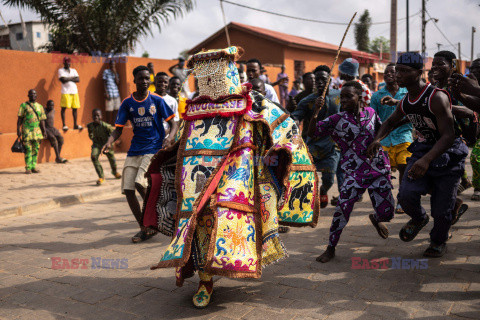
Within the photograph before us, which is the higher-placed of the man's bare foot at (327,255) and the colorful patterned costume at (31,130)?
the colorful patterned costume at (31,130)

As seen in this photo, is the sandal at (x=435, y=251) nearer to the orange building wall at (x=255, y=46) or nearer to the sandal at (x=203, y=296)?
the sandal at (x=203, y=296)

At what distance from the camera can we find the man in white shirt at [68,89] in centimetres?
1334

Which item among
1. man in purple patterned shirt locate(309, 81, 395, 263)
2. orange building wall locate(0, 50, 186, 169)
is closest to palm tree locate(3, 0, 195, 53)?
orange building wall locate(0, 50, 186, 169)

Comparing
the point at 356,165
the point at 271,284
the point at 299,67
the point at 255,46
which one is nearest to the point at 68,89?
the point at 356,165

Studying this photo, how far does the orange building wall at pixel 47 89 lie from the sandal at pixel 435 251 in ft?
32.9

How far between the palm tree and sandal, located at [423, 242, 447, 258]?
1420cm

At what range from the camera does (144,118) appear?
227 inches

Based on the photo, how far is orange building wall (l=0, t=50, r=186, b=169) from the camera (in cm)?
1211

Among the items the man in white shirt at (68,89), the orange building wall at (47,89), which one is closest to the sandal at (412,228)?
the orange building wall at (47,89)

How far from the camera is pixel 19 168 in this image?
11.6m

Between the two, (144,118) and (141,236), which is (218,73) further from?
(141,236)

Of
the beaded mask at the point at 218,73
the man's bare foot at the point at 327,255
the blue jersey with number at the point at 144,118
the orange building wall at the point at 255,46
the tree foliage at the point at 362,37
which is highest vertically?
the tree foliage at the point at 362,37

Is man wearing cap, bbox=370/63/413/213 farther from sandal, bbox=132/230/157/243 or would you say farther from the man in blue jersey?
sandal, bbox=132/230/157/243

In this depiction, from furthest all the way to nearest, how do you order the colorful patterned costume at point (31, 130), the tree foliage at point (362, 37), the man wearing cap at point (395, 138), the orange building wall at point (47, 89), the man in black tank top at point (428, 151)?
the tree foliage at point (362, 37) → the orange building wall at point (47, 89) → the colorful patterned costume at point (31, 130) → the man wearing cap at point (395, 138) → the man in black tank top at point (428, 151)
